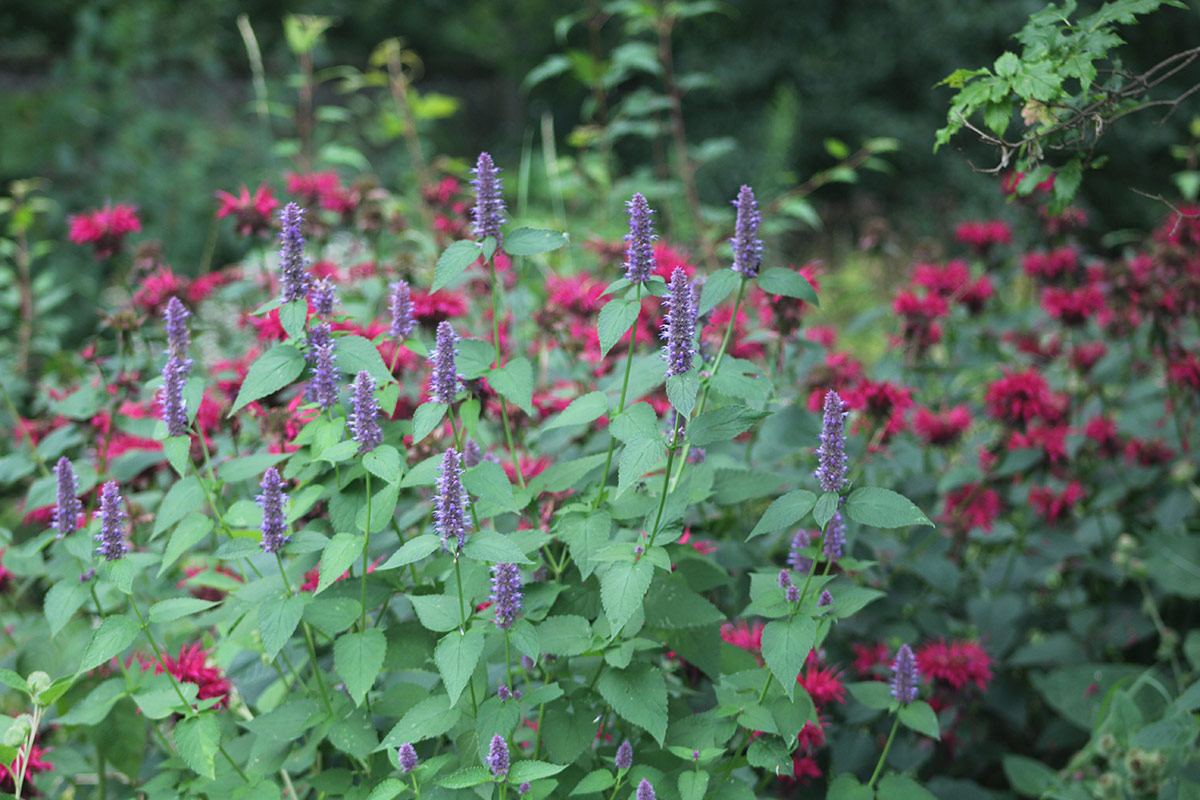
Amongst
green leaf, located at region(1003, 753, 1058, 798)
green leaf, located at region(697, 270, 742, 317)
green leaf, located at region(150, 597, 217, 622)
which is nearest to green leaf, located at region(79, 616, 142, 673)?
green leaf, located at region(150, 597, 217, 622)

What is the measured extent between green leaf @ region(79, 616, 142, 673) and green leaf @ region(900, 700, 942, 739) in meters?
1.05

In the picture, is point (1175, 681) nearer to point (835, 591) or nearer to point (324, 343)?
point (835, 591)

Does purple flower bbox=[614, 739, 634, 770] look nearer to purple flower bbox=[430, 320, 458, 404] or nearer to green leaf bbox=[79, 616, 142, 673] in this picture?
purple flower bbox=[430, 320, 458, 404]

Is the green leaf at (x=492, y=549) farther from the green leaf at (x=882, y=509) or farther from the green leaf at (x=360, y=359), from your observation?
the green leaf at (x=882, y=509)

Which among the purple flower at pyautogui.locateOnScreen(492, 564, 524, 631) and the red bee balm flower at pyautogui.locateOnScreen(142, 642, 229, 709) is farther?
the red bee balm flower at pyautogui.locateOnScreen(142, 642, 229, 709)

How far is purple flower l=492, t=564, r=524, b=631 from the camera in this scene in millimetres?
1151

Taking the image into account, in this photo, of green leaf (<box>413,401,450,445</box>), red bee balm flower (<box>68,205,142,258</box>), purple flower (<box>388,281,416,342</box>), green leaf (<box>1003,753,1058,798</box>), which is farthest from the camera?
red bee balm flower (<box>68,205,142,258</box>)

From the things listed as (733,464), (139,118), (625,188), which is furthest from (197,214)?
(733,464)

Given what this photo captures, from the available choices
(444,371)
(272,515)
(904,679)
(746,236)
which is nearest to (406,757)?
(272,515)

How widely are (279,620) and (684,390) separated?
582mm

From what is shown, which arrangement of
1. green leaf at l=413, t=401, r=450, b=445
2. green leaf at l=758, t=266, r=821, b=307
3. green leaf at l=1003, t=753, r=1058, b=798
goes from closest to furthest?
1. green leaf at l=413, t=401, r=450, b=445
2. green leaf at l=758, t=266, r=821, b=307
3. green leaf at l=1003, t=753, r=1058, b=798

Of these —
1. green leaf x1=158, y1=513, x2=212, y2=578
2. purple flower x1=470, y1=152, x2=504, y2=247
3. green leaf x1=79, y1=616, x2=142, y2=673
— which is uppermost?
purple flower x1=470, y1=152, x2=504, y2=247

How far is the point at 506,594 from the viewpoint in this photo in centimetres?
116

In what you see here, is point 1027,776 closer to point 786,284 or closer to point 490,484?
point 786,284
